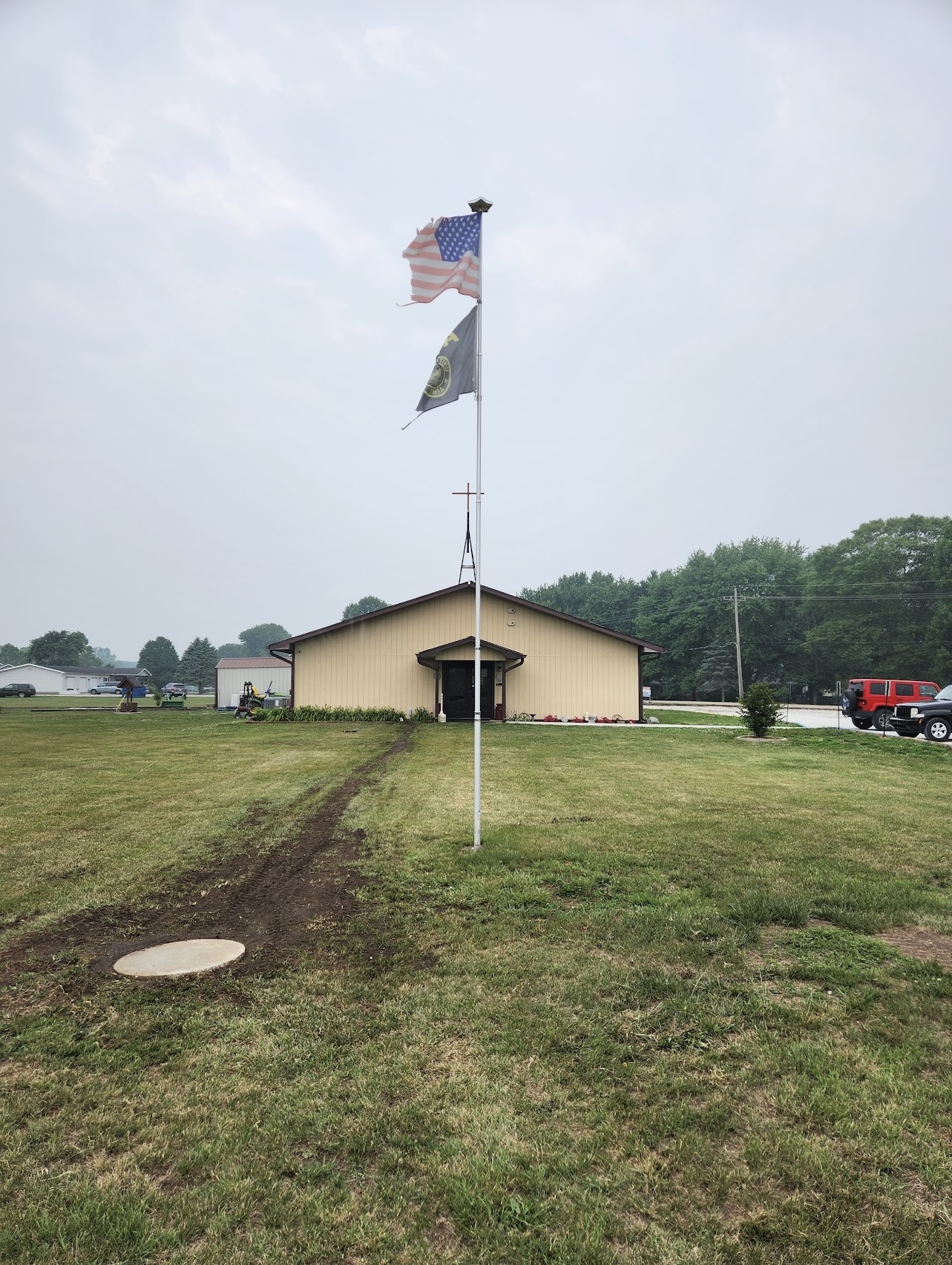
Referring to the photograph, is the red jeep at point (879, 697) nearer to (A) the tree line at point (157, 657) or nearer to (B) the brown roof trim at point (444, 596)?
(B) the brown roof trim at point (444, 596)

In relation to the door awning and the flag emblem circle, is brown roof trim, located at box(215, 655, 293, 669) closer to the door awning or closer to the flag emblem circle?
the door awning

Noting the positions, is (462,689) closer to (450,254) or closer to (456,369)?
(456,369)

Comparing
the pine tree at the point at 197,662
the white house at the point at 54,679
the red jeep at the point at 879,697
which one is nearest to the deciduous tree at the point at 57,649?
the pine tree at the point at 197,662

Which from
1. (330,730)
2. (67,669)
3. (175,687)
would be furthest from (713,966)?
(67,669)

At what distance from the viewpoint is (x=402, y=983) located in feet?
13.2

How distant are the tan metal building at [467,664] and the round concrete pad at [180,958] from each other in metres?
21.9

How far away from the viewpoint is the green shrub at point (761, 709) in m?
19.5

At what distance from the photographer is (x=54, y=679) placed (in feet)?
257

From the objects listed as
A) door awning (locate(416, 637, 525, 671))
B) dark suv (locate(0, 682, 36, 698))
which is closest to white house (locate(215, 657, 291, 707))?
door awning (locate(416, 637, 525, 671))

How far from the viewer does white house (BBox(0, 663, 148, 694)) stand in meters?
78.1

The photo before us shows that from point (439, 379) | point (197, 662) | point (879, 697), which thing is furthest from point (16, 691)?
point (439, 379)

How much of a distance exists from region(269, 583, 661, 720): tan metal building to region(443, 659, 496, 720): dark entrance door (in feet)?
0.14

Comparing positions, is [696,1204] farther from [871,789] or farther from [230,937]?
[871,789]

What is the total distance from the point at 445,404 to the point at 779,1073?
6.91 meters
